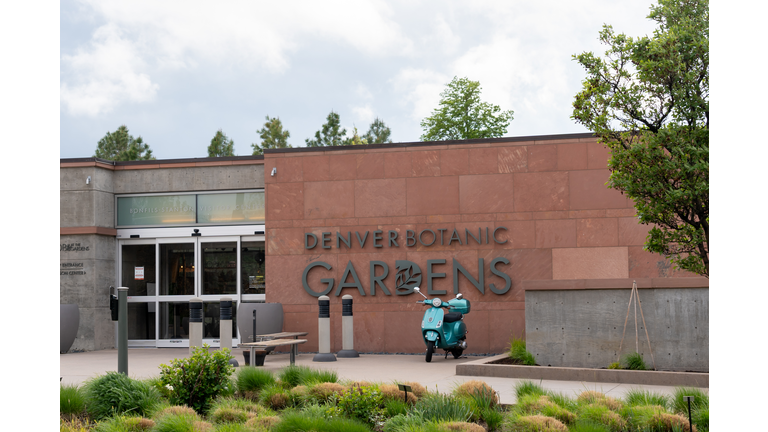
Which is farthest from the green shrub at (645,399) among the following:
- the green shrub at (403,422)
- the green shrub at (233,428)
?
the green shrub at (233,428)

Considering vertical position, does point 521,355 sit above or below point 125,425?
below

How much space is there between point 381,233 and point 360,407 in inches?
329

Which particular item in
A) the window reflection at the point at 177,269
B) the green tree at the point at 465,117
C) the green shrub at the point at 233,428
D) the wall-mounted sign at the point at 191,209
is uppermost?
the green tree at the point at 465,117

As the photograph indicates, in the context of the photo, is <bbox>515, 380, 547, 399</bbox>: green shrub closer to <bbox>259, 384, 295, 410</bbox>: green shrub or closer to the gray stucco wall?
<bbox>259, 384, 295, 410</bbox>: green shrub

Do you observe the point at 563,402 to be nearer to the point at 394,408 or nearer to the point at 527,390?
the point at 527,390

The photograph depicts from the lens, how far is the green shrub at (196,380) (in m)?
7.45

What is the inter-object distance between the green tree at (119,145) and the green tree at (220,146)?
483cm

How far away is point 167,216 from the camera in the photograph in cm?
1711

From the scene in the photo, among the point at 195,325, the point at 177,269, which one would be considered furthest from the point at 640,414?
Answer: the point at 177,269

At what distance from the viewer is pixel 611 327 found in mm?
10438

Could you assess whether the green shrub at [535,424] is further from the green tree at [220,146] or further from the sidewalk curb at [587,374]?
the green tree at [220,146]

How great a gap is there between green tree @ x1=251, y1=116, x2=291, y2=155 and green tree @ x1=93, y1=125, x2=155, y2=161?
8621 millimetres

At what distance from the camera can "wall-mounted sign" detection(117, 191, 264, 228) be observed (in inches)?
657

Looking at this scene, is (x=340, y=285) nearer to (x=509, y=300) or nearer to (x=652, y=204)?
(x=509, y=300)
